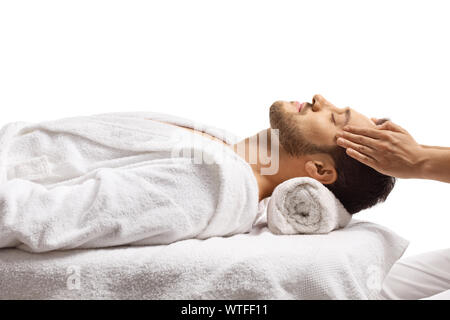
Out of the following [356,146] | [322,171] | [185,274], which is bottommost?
[185,274]

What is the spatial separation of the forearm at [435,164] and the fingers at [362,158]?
12 centimetres

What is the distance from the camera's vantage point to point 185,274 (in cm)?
113

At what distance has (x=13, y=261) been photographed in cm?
117

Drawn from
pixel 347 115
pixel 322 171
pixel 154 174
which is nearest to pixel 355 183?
pixel 322 171

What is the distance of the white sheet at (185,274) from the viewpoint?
1.13 meters

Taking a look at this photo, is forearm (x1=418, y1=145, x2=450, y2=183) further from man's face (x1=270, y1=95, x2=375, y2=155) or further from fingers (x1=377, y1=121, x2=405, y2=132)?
man's face (x1=270, y1=95, x2=375, y2=155)

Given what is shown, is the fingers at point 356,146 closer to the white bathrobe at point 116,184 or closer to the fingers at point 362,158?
the fingers at point 362,158

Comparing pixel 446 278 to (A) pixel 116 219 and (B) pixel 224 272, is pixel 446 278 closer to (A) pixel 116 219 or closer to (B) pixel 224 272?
(B) pixel 224 272

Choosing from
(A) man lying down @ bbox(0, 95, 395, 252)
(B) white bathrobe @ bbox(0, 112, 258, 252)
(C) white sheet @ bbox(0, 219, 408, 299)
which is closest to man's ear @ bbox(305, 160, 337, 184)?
(A) man lying down @ bbox(0, 95, 395, 252)

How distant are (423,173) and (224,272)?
60 cm

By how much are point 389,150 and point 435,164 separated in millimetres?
120

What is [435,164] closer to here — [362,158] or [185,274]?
[362,158]
